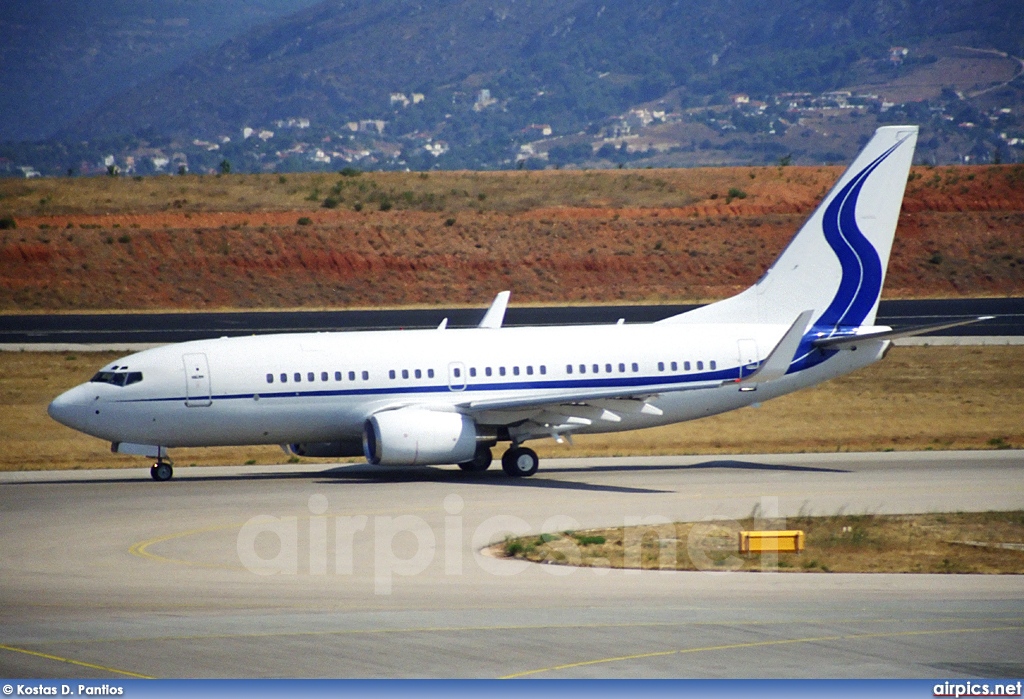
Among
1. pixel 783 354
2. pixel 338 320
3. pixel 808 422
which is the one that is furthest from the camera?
pixel 338 320

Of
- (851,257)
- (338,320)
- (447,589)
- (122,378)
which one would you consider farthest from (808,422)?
(338,320)

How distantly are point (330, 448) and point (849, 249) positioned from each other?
15.8 meters

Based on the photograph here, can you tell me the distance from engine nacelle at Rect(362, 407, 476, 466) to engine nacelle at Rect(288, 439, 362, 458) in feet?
4.90

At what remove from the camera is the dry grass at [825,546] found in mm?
25859

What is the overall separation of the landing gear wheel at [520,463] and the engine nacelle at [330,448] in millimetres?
4112

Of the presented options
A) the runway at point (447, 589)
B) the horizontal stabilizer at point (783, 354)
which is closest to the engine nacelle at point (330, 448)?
the runway at point (447, 589)

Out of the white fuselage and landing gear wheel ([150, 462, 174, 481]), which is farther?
landing gear wheel ([150, 462, 174, 481])

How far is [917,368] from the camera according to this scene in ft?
194

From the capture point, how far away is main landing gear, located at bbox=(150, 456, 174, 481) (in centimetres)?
3822

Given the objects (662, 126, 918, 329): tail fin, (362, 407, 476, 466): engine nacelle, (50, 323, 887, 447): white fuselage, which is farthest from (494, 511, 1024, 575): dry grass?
(662, 126, 918, 329): tail fin

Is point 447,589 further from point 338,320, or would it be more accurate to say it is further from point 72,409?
point 338,320

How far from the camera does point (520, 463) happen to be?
38.4 m

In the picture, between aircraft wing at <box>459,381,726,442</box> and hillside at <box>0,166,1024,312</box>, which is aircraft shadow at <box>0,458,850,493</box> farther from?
hillside at <box>0,166,1024,312</box>

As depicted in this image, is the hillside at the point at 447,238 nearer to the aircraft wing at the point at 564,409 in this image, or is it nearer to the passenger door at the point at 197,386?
Answer: the passenger door at the point at 197,386
